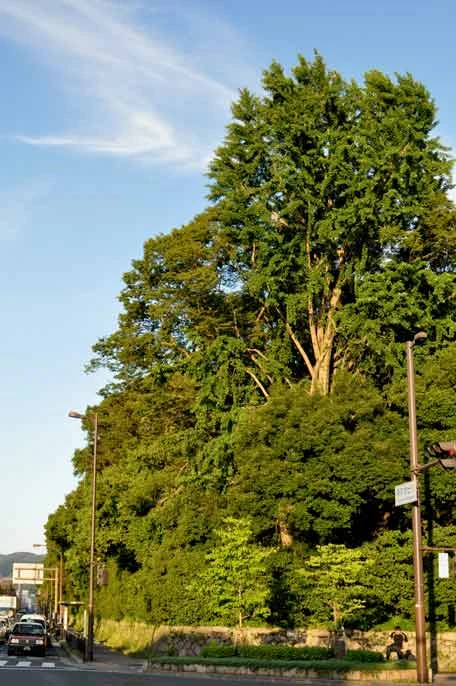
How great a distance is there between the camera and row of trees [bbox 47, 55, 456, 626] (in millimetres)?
40719

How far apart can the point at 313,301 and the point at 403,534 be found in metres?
13.3

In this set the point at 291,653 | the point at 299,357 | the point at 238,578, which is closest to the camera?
the point at 291,653

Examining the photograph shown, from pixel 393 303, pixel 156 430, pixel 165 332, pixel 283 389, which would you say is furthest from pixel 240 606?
pixel 156 430

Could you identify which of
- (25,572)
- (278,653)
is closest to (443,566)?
(278,653)

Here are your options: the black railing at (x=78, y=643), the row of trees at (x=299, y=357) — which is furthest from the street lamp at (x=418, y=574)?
the black railing at (x=78, y=643)

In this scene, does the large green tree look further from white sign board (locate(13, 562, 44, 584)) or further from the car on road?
white sign board (locate(13, 562, 44, 584))

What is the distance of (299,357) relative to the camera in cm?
5244

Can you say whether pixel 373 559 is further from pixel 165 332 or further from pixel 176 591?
pixel 165 332

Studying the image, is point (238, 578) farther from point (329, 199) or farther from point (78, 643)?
point (329, 199)

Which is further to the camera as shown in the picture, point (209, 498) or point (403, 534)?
point (209, 498)

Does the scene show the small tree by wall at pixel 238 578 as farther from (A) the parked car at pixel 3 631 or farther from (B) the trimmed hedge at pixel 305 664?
(A) the parked car at pixel 3 631

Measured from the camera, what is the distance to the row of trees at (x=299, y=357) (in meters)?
40.7

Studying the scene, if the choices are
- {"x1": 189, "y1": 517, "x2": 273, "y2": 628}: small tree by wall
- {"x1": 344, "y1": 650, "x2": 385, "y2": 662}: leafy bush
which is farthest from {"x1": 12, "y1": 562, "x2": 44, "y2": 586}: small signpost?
{"x1": 344, "y1": 650, "x2": 385, "y2": 662}: leafy bush

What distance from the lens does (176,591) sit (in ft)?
155
